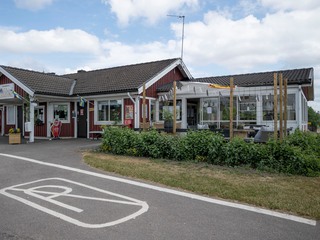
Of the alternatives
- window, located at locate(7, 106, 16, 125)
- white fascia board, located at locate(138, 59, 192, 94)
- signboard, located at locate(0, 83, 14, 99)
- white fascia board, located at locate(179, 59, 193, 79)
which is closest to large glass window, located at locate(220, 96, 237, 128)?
white fascia board, located at locate(138, 59, 192, 94)

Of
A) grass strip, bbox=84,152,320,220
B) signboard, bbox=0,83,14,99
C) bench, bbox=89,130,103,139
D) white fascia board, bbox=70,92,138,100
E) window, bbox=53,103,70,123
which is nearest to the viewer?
grass strip, bbox=84,152,320,220

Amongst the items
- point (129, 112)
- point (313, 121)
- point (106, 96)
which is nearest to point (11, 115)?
point (106, 96)

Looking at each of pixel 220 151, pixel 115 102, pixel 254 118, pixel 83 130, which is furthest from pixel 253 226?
pixel 83 130

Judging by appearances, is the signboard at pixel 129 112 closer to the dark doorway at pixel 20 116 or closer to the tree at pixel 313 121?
the dark doorway at pixel 20 116

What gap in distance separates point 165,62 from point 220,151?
37.6ft

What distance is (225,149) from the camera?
334 inches

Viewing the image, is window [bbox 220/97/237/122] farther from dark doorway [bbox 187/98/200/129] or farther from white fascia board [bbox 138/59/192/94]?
white fascia board [bbox 138/59/192/94]

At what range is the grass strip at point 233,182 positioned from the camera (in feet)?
17.0

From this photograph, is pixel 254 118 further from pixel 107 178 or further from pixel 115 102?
pixel 107 178

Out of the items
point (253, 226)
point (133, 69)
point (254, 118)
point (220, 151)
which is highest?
point (133, 69)

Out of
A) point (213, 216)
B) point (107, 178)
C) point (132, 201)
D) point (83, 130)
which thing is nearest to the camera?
point (213, 216)

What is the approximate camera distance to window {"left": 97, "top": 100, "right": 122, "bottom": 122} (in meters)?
16.7

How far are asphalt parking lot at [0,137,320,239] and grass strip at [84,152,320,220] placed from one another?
36cm

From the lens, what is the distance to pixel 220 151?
340 inches
